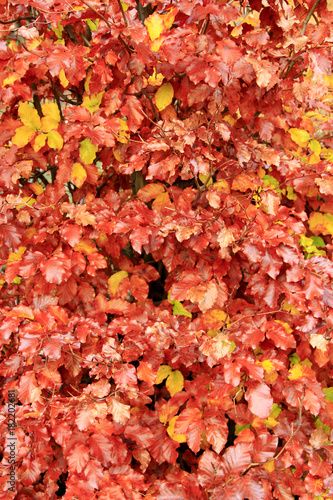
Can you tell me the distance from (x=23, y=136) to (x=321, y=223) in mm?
1273

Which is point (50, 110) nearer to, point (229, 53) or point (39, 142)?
point (39, 142)

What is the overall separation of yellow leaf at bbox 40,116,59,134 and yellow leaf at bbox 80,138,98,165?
0.13 meters

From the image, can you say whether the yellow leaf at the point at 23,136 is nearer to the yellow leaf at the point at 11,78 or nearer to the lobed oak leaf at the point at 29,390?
the yellow leaf at the point at 11,78

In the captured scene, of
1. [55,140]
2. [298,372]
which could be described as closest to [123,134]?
[55,140]

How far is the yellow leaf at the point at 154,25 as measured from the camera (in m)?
1.29

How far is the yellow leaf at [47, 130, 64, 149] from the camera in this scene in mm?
1385

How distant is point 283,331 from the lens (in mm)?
1255

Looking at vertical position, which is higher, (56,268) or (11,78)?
(11,78)

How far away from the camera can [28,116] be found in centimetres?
138

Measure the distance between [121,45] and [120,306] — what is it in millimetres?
837

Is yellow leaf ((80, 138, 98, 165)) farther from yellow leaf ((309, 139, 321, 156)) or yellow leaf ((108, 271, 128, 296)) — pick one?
yellow leaf ((309, 139, 321, 156))

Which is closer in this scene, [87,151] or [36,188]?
[87,151]

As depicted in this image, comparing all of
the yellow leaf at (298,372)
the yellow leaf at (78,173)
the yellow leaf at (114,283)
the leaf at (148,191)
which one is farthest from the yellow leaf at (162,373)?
the yellow leaf at (78,173)

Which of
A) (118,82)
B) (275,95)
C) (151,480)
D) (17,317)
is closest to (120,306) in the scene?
(17,317)
